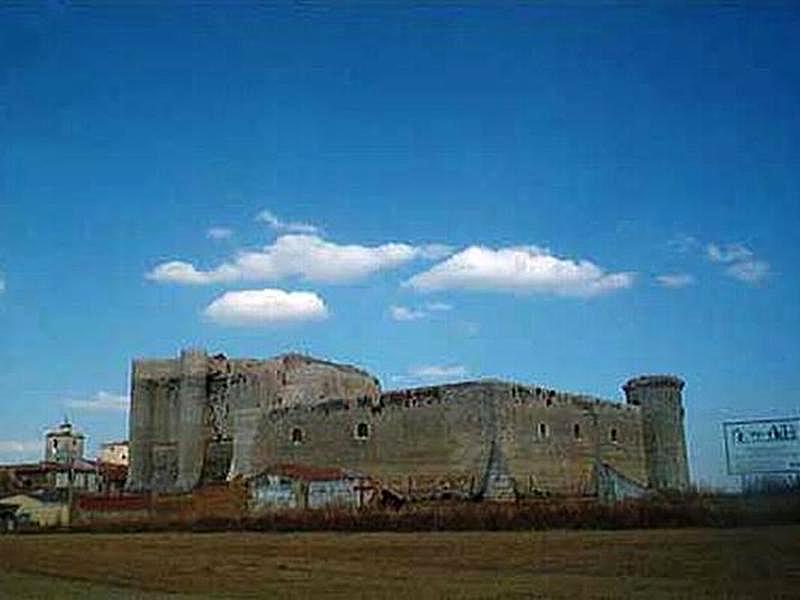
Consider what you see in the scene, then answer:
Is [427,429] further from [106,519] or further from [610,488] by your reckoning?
[106,519]

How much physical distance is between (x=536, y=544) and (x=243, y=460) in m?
30.6

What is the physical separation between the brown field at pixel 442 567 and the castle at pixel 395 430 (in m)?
13.7

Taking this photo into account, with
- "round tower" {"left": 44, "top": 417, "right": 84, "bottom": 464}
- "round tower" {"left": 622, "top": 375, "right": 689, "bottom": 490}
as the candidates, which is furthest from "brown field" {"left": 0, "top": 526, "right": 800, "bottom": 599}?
"round tower" {"left": 44, "top": 417, "right": 84, "bottom": 464}

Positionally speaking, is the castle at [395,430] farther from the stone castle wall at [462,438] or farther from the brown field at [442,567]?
the brown field at [442,567]

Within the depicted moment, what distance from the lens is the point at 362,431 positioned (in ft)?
163

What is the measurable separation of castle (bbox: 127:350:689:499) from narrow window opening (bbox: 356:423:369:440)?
5 cm

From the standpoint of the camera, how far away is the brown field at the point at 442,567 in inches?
613

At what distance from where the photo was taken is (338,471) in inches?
1924

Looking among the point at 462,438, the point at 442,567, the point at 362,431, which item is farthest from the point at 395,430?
the point at 442,567

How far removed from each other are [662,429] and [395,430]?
51.9ft

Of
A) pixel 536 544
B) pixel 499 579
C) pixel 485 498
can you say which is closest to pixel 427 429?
pixel 485 498

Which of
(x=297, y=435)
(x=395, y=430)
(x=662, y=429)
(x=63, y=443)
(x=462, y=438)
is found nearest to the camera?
(x=462, y=438)

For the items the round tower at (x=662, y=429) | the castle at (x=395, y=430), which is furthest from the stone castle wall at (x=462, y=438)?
the round tower at (x=662, y=429)

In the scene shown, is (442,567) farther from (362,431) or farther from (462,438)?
(362,431)
